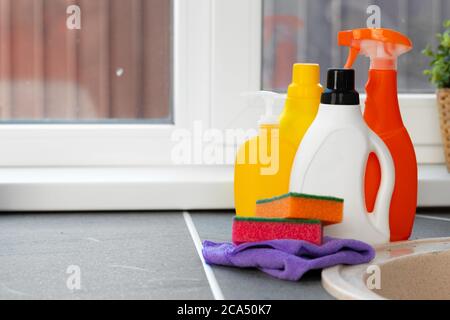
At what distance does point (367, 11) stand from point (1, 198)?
785 mm

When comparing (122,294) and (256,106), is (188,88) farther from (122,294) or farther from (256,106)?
(122,294)

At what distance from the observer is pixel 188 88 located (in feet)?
5.30

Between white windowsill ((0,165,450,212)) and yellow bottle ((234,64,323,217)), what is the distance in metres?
0.25

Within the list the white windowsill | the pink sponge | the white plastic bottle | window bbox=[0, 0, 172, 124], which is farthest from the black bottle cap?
window bbox=[0, 0, 172, 124]

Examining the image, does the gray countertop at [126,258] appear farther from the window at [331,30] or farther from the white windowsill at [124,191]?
the window at [331,30]

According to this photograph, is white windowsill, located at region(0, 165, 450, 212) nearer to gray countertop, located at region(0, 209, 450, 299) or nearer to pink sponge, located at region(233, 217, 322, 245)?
gray countertop, located at region(0, 209, 450, 299)

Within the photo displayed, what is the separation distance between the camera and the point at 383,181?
3.62 ft

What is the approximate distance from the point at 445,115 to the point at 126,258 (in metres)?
0.72

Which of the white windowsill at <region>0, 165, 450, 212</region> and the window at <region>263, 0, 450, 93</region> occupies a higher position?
the window at <region>263, 0, 450, 93</region>

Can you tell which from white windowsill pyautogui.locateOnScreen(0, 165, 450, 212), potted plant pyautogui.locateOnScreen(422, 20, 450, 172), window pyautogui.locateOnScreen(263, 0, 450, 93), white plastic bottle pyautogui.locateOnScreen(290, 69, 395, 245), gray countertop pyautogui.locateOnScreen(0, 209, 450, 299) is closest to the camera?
gray countertop pyautogui.locateOnScreen(0, 209, 450, 299)

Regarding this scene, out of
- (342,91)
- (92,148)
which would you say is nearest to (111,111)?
(92,148)

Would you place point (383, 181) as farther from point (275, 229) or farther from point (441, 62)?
point (441, 62)

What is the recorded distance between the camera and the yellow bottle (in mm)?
1177

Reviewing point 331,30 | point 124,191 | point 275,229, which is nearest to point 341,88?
point 275,229
